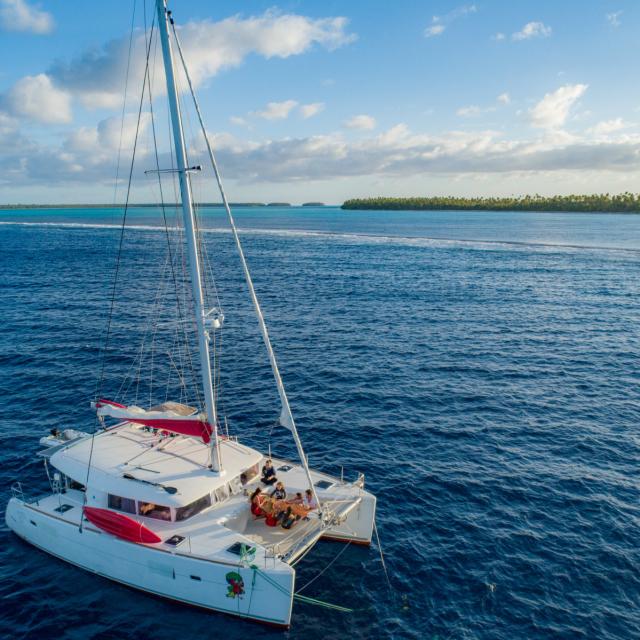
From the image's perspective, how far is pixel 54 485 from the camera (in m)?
23.3

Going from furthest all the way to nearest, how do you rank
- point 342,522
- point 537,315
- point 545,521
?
point 537,315, point 545,521, point 342,522

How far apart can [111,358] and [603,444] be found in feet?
132

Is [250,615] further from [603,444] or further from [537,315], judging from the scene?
[537,315]

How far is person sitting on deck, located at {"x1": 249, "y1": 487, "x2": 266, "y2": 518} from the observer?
70.3ft

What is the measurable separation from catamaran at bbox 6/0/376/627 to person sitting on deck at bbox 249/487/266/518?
1.8 inches

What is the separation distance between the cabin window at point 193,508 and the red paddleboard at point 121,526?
149 centimetres

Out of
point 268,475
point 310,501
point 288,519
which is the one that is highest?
point 268,475

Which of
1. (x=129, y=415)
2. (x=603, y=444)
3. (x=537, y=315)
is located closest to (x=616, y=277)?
(x=537, y=315)

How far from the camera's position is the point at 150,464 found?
73.4ft

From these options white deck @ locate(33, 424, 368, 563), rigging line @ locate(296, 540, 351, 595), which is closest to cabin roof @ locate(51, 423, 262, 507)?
white deck @ locate(33, 424, 368, 563)

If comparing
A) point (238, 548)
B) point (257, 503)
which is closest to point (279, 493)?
point (257, 503)

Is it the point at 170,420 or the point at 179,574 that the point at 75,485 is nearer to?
the point at 170,420

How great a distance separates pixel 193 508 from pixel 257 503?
265cm

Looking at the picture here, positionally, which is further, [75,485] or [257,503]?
[75,485]
